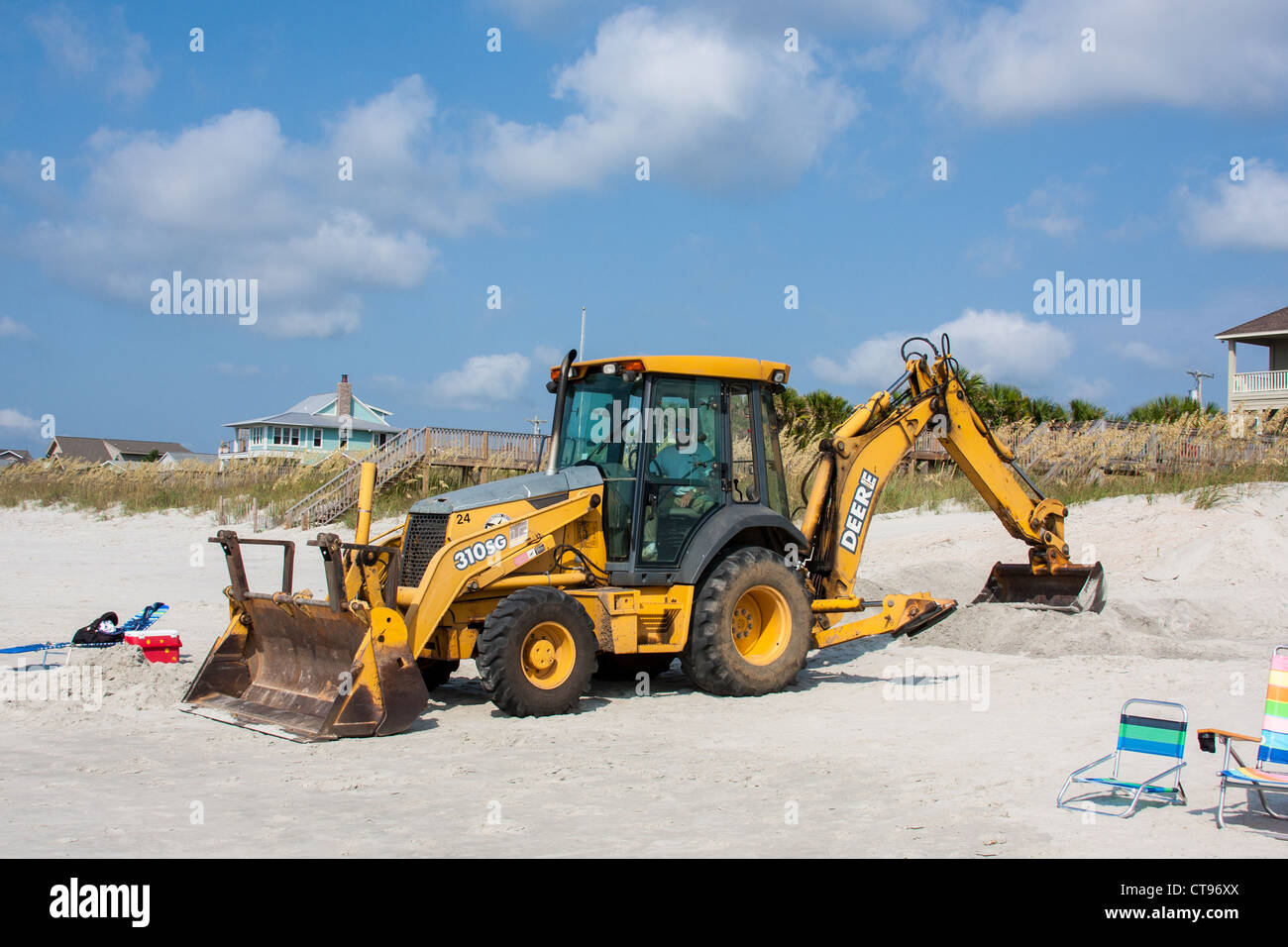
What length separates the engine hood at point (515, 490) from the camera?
895 centimetres

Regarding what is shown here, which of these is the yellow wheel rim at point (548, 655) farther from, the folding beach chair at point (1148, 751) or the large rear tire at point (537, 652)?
the folding beach chair at point (1148, 751)

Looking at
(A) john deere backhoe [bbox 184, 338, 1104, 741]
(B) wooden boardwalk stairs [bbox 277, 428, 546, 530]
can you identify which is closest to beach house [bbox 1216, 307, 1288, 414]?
(B) wooden boardwalk stairs [bbox 277, 428, 546, 530]

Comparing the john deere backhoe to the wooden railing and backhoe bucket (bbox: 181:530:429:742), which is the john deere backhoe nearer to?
backhoe bucket (bbox: 181:530:429:742)

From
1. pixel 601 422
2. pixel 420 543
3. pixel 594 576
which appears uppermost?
pixel 601 422

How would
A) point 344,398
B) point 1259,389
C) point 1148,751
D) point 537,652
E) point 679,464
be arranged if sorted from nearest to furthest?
1. point 1148,751
2. point 537,652
3. point 679,464
4. point 1259,389
5. point 344,398

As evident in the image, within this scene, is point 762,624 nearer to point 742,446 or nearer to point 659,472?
point 742,446

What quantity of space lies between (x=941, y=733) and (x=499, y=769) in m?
3.14

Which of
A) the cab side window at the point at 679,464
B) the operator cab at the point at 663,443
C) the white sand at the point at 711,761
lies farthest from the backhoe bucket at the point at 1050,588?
the cab side window at the point at 679,464

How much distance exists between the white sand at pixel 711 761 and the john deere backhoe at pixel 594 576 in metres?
0.38

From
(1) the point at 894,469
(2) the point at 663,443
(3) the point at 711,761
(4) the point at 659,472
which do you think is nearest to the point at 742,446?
(2) the point at 663,443

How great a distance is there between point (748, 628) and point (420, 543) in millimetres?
3005

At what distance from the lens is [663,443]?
9664mm

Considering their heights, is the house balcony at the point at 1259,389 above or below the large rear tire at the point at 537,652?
above
